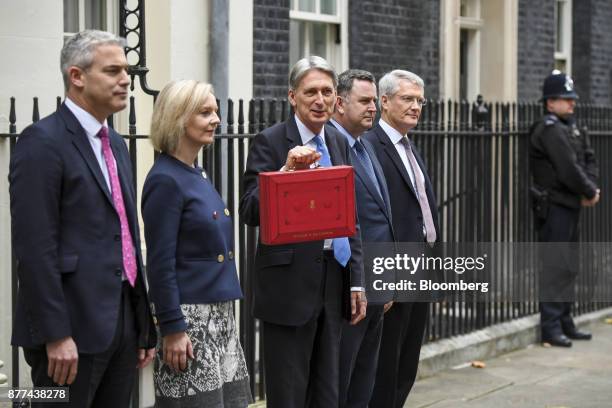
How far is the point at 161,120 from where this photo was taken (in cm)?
496

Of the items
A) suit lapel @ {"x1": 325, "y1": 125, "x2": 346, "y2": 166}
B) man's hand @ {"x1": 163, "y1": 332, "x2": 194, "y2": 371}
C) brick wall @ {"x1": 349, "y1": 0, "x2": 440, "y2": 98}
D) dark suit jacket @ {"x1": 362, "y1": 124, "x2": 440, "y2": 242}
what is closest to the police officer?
brick wall @ {"x1": 349, "y1": 0, "x2": 440, "y2": 98}

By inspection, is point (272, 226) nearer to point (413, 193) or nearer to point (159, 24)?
point (413, 193)

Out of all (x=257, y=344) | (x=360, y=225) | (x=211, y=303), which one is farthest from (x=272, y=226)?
(x=257, y=344)

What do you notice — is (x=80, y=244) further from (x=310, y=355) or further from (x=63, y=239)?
(x=310, y=355)

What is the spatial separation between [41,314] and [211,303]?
846mm

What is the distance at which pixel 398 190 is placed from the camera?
666 centimetres

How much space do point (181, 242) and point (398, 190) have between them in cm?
200

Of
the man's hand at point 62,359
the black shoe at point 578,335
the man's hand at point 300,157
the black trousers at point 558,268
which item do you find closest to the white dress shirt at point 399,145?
the man's hand at point 300,157

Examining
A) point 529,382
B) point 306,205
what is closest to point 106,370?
point 306,205

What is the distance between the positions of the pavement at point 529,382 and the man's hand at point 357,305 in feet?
8.42

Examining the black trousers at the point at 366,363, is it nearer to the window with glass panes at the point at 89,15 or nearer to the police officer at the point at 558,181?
the window with glass panes at the point at 89,15

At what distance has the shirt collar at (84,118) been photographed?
14.8 ft

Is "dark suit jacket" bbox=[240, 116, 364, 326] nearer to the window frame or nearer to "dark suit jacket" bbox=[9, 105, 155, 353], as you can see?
"dark suit jacket" bbox=[9, 105, 155, 353]

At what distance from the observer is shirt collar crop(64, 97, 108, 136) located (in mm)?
4512
